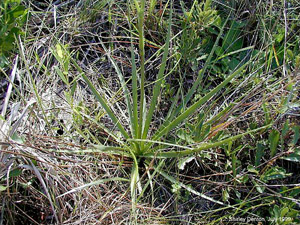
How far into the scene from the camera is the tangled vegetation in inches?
46.8

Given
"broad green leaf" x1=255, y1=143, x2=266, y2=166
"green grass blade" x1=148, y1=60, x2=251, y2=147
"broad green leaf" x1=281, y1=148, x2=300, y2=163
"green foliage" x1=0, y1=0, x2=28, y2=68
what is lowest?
"broad green leaf" x1=281, y1=148, x2=300, y2=163

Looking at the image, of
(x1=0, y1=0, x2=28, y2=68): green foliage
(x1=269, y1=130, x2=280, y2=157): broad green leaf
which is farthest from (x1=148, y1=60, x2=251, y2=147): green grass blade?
(x1=0, y1=0, x2=28, y2=68): green foliage

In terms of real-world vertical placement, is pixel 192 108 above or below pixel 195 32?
below

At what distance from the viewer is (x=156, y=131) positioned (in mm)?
1400

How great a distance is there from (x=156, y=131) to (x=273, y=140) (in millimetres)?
484

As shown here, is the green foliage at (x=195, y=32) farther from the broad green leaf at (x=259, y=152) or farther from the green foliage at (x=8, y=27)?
the green foliage at (x=8, y=27)

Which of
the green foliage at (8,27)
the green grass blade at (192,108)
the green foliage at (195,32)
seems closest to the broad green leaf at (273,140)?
the green grass blade at (192,108)

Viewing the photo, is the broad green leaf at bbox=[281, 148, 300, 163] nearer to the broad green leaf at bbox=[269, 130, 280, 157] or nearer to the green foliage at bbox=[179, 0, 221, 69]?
the broad green leaf at bbox=[269, 130, 280, 157]

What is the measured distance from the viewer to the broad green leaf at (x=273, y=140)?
127 centimetres

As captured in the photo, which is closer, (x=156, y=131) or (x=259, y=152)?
(x=259, y=152)

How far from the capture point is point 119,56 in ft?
5.44

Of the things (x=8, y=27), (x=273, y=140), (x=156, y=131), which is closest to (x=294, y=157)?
(x=273, y=140)

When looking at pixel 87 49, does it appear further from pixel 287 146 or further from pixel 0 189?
pixel 287 146

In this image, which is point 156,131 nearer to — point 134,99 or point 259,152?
point 134,99
